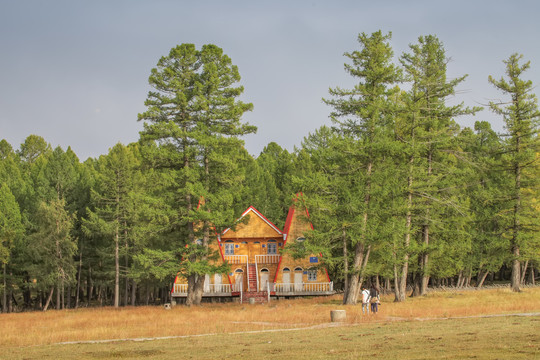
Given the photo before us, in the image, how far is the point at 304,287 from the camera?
46156 millimetres

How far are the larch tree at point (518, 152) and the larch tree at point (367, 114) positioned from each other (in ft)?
35.4

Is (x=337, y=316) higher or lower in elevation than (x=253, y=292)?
higher

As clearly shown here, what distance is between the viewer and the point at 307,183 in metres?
33.1

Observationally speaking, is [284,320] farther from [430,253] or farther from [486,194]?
[486,194]

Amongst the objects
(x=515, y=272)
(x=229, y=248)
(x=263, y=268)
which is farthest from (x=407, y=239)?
(x=229, y=248)

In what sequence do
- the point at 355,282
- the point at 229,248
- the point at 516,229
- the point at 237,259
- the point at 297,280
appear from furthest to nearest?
the point at 229,248, the point at 237,259, the point at 297,280, the point at 516,229, the point at 355,282

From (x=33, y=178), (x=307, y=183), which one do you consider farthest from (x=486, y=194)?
(x=33, y=178)

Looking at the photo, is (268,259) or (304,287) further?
(268,259)

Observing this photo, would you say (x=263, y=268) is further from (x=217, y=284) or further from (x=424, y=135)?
(x=424, y=135)

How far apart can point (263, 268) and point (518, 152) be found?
908 inches

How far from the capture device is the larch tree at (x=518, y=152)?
1544 inches

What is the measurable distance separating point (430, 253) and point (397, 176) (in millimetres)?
8241

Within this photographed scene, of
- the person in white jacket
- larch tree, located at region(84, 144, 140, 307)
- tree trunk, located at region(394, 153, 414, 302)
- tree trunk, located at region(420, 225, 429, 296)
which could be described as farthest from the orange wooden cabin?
the person in white jacket

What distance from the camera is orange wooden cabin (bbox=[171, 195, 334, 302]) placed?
45.7 m
